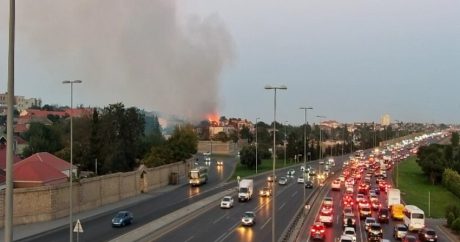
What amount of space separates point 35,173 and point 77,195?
31.1 feet

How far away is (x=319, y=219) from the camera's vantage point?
157 ft

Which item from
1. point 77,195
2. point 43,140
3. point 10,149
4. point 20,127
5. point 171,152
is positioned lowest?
point 77,195

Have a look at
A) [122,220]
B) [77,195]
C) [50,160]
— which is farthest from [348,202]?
[50,160]

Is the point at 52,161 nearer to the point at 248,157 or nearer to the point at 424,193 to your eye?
the point at 424,193

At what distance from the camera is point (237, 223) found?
47.4 m

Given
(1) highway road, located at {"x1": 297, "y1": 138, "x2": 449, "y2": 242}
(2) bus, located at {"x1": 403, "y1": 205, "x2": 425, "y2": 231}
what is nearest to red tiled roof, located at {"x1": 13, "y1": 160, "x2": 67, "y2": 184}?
(1) highway road, located at {"x1": 297, "y1": 138, "x2": 449, "y2": 242}

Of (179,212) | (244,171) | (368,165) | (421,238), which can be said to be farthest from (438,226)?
(368,165)

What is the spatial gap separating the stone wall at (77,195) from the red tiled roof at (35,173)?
620cm

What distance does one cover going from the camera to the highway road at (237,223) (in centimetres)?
3962

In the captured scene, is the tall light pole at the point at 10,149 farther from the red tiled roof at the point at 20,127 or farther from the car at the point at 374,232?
the red tiled roof at the point at 20,127

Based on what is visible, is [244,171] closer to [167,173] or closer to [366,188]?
[167,173]

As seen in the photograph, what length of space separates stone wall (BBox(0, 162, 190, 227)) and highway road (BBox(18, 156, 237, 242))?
8.48 feet

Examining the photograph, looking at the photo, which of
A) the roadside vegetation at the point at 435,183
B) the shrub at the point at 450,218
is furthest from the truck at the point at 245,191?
the shrub at the point at 450,218

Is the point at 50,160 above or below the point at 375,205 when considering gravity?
above
